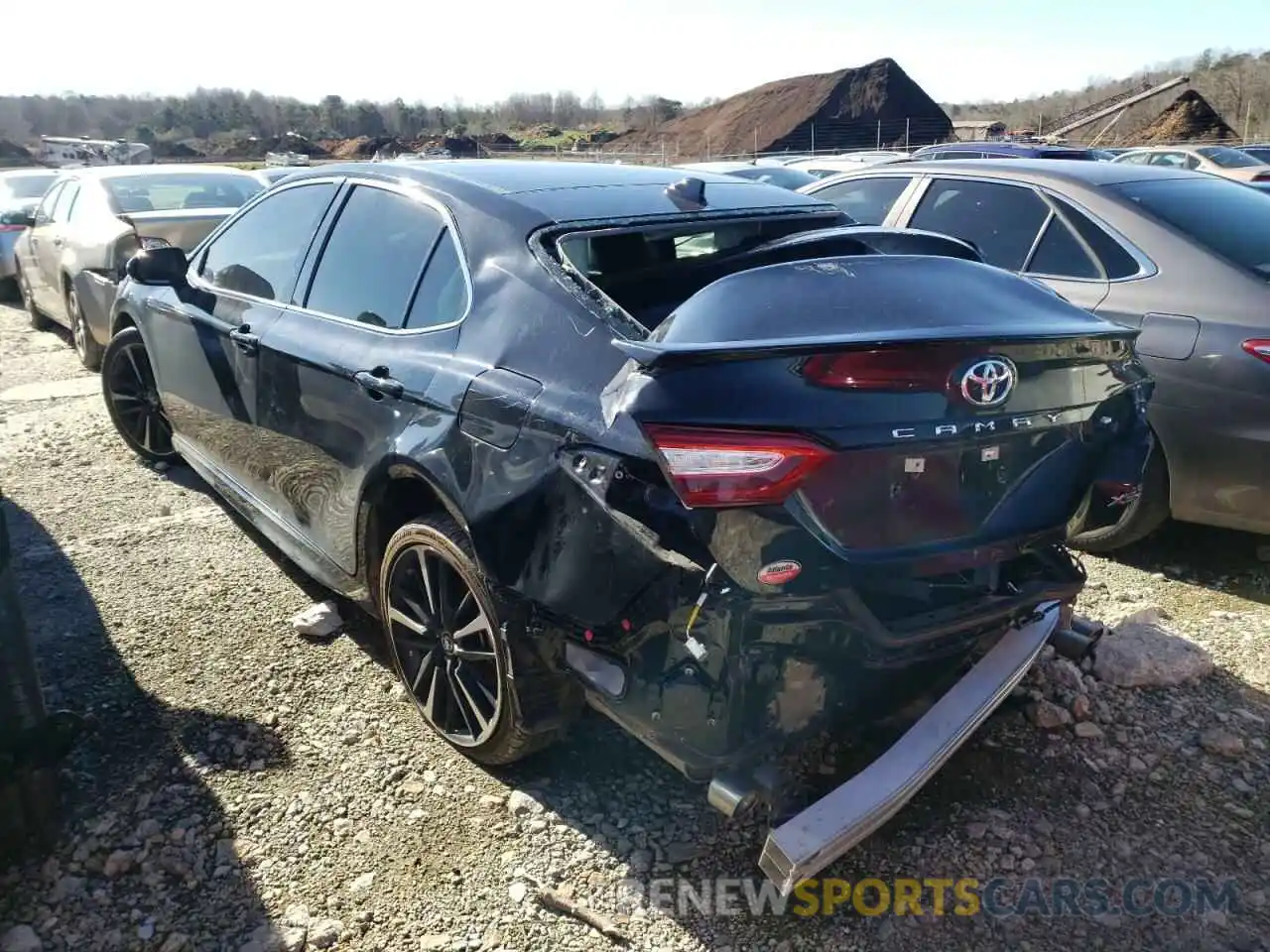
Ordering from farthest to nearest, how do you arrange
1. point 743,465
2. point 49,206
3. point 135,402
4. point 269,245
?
1. point 49,206
2. point 135,402
3. point 269,245
4. point 743,465

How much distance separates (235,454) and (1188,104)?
4377cm

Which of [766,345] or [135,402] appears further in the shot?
[135,402]

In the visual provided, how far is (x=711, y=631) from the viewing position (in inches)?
81.4

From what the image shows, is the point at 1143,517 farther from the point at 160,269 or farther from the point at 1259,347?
the point at 160,269

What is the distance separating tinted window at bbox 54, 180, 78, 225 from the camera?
8.77 metres

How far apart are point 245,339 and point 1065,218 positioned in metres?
3.79

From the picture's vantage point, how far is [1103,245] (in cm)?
443

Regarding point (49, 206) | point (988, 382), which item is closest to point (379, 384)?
point (988, 382)

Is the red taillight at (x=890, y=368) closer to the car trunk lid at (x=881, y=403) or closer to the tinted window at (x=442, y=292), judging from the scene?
the car trunk lid at (x=881, y=403)

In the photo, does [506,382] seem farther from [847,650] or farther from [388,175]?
[388,175]

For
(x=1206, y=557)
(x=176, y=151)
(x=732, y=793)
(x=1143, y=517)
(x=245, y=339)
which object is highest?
(x=245, y=339)

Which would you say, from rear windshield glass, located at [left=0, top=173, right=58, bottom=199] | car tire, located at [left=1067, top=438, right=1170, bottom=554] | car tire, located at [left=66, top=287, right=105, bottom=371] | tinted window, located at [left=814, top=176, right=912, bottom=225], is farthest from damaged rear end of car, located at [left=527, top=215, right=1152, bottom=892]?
rear windshield glass, located at [left=0, top=173, right=58, bottom=199]

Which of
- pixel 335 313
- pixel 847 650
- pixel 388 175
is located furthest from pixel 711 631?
pixel 388 175

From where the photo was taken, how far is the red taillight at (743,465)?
1.99 m
